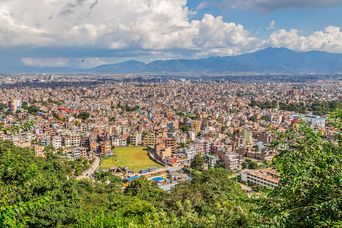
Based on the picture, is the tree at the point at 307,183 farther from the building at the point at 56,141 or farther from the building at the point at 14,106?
the building at the point at 14,106

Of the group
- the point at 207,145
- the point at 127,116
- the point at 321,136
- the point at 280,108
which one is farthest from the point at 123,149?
the point at 280,108

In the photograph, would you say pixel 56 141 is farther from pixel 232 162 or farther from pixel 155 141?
pixel 232 162

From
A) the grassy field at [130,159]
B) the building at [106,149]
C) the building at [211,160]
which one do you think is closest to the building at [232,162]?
the building at [211,160]

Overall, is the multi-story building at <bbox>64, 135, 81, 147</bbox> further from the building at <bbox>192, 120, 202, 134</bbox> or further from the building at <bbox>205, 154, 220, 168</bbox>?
the building at <bbox>192, 120, 202, 134</bbox>

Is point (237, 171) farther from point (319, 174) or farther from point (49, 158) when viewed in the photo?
point (319, 174)

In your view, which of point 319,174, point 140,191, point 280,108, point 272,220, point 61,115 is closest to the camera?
point 272,220

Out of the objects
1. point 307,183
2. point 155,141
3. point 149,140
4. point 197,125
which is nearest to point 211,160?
point 155,141

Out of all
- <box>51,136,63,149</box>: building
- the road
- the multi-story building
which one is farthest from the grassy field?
<box>51,136,63,149</box>: building

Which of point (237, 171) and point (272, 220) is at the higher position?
point (272, 220)
